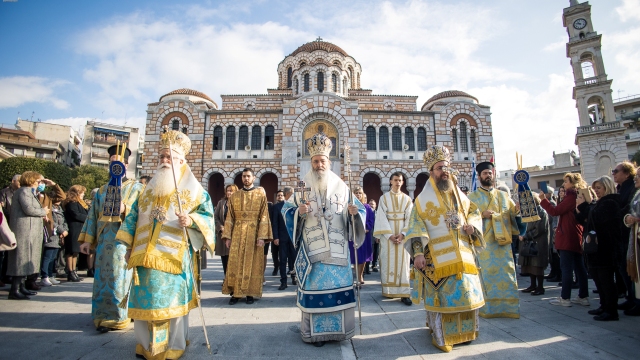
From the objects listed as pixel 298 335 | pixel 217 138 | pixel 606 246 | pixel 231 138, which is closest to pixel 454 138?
pixel 231 138

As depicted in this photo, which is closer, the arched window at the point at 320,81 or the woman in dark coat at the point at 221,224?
the woman in dark coat at the point at 221,224

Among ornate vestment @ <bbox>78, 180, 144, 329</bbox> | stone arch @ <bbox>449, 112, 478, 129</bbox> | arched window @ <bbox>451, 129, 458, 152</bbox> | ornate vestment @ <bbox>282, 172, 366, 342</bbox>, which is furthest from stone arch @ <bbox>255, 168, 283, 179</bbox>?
ornate vestment @ <bbox>282, 172, 366, 342</bbox>

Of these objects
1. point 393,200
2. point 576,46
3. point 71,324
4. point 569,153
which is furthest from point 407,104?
point 569,153

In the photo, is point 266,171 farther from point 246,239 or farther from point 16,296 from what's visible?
point 16,296

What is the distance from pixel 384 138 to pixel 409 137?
1684 mm

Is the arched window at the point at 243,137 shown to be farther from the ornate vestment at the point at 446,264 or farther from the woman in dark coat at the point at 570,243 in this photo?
the ornate vestment at the point at 446,264

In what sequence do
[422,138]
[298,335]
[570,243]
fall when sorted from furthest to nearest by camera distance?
[422,138], [570,243], [298,335]

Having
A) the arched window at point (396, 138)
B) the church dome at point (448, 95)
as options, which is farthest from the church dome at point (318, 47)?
the arched window at point (396, 138)

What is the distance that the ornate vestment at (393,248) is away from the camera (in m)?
5.47

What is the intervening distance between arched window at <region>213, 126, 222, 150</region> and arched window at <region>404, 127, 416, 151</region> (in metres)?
12.0

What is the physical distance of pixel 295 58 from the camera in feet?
86.4

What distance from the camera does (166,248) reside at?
3.03 m

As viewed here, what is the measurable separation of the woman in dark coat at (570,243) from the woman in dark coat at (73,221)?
340 inches

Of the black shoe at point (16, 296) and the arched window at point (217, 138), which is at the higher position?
the arched window at point (217, 138)
